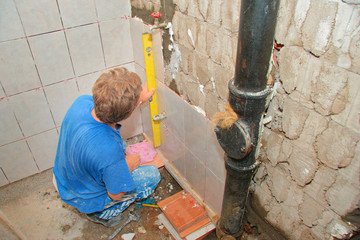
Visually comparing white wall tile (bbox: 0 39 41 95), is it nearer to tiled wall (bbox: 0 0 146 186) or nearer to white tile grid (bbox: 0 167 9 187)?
tiled wall (bbox: 0 0 146 186)

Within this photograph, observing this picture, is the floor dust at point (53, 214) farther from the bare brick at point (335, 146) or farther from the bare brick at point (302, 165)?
the bare brick at point (335, 146)

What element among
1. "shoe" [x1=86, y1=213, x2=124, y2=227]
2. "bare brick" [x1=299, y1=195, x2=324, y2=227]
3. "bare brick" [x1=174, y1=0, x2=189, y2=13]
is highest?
"bare brick" [x1=174, y1=0, x2=189, y2=13]

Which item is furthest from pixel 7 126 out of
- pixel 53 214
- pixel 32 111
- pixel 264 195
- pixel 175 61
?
pixel 264 195

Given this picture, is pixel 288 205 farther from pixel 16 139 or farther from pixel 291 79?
pixel 16 139

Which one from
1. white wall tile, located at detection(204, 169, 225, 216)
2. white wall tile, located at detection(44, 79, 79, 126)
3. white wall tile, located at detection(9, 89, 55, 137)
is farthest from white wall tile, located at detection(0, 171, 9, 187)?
white wall tile, located at detection(204, 169, 225, 216)

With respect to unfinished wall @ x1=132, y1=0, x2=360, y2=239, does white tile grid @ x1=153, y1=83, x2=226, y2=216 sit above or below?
below

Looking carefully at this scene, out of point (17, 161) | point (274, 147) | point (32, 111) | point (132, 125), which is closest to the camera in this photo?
point (274, 147)

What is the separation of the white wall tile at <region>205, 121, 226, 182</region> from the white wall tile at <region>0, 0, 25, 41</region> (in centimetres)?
142

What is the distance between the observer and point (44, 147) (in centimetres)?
231

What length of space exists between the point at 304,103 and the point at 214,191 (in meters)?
0.98

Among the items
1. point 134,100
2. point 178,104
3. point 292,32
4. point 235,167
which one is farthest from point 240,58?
point 178,104

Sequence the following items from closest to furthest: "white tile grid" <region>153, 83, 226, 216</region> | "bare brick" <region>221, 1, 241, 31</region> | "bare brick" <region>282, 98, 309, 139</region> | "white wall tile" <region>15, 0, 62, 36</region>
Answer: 1. "bare brick" <region>282, 98, 309, 139</region>
2. "bare brick" <region>221, 1, 241, 31</region>
3. "white tile grid" <region>153, 83, 226, 216</region>
4. "white wall tile" <region>15, 0, 62, 36</region>

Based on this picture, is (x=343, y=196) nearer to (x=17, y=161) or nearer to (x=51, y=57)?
(x=51, y=57)

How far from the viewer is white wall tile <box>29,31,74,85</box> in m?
1.95
